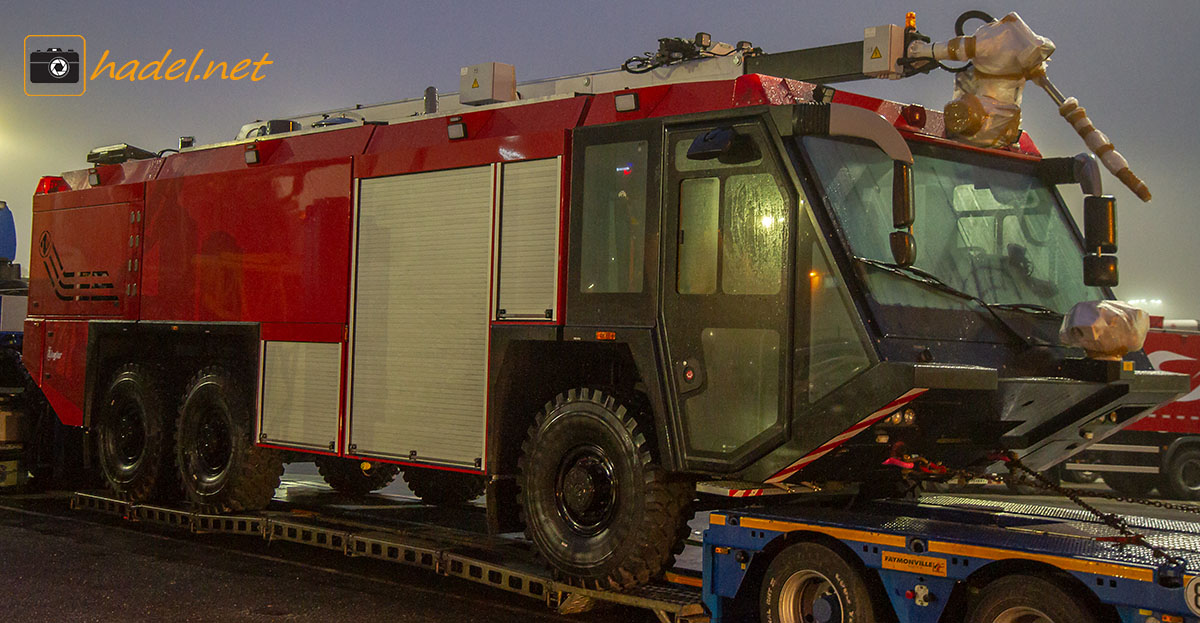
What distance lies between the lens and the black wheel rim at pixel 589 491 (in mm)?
7910

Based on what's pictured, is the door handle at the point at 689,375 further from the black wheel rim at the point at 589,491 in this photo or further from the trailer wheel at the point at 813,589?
the trailer wheel at the point at 813,589

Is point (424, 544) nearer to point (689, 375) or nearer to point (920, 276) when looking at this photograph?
point (689, 375)

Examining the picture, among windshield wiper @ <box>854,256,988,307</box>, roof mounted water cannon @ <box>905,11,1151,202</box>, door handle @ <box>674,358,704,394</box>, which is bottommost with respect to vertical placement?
door handle @ <box>674,358,704,394</box>

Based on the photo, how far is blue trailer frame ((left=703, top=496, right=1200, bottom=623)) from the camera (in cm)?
555

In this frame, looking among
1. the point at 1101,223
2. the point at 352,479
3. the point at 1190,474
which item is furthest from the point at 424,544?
the point at 1190,474

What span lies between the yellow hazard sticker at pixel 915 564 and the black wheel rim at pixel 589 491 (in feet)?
6.39

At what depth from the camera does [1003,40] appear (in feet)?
24.8

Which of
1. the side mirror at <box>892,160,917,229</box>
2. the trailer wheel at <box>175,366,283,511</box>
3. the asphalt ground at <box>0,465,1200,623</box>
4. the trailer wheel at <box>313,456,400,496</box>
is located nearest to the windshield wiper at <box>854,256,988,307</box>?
the side mirror at <box>892,160,917,229</box>

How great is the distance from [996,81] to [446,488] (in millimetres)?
6985

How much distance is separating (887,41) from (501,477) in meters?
3.84

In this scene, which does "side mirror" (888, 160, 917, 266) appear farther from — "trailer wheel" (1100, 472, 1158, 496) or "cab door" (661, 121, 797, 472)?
"trailer wheel" (1100, 472, 1158, 496)

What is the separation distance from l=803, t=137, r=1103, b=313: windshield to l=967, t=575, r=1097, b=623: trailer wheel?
159 centimetres

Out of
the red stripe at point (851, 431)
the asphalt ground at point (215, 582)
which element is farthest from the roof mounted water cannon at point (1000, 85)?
the asphalt ground at point (215, 582)

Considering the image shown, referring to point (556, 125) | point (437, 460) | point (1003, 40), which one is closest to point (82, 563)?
point (437, 460)
